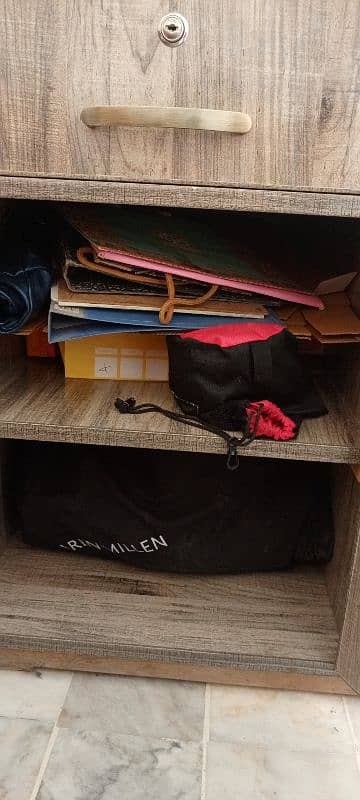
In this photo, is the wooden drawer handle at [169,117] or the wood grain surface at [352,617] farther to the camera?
the wood grain surface at [352,617]

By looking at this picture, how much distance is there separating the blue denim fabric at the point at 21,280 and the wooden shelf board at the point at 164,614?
378 mm

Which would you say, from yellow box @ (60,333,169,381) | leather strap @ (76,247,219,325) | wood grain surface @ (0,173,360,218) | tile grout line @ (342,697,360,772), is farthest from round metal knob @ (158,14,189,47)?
tile grout line @ (342,697,360,772)

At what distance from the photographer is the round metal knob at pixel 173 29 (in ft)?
1.86

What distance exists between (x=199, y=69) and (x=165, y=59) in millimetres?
34

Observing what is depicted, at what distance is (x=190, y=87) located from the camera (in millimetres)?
589

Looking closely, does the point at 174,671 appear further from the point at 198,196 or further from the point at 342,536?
the point at 198,196

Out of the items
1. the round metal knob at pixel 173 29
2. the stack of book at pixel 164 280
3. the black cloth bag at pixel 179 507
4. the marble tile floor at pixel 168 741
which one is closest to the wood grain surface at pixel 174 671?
the marble tile floor at pixel 168 741

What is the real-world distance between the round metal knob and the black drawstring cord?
1.28ft

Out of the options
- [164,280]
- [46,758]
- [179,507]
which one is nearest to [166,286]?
[164,280]

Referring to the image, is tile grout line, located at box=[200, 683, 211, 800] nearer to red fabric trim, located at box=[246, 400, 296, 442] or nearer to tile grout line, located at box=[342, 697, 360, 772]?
tile grout line, located at box=[342, 697, 360, 772]

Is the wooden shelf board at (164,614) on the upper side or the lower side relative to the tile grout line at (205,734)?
upper

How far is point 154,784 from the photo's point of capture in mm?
645

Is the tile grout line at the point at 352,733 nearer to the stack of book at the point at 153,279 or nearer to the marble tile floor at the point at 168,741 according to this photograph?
the marble tile floor at the point at 168,741

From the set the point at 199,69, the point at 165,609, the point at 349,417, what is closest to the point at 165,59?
the point at 199,69
